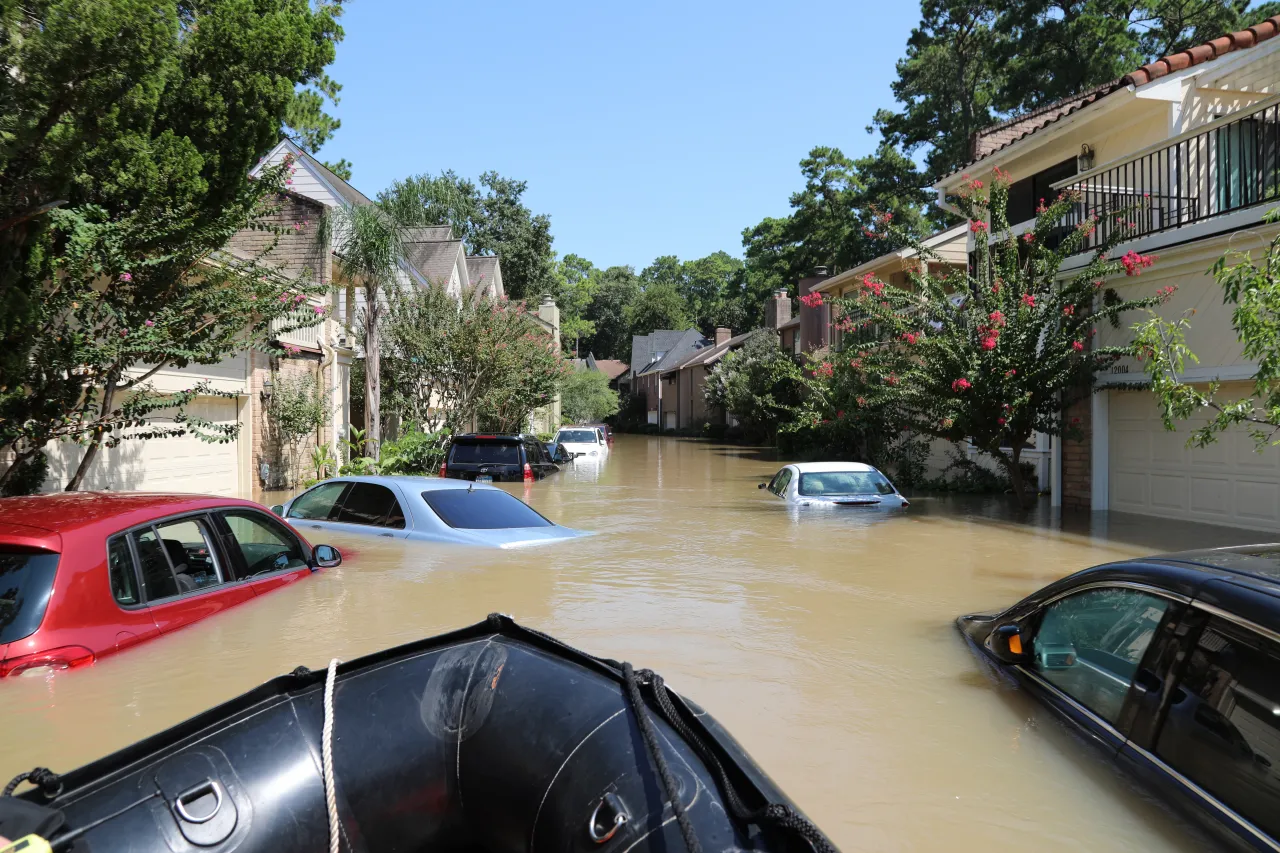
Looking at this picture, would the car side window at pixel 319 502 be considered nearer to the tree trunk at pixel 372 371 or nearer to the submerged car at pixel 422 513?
the submerged car at pixel 422 513

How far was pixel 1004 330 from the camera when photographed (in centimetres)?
1370

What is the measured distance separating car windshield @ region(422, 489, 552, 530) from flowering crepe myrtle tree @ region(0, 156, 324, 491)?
8.62 feet

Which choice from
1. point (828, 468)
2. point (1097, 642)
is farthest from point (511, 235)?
point (1097, 642)

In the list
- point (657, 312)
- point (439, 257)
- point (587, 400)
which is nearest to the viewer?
point (439, 257)

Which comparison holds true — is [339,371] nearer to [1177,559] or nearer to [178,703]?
[178,703]

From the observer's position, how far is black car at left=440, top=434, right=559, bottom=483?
16109 millimetres

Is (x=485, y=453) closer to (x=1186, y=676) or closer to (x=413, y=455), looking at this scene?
(x=413, y=455)

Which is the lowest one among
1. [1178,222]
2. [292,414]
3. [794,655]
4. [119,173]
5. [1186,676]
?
[794,655]

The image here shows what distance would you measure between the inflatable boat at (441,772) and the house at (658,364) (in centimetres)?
6902

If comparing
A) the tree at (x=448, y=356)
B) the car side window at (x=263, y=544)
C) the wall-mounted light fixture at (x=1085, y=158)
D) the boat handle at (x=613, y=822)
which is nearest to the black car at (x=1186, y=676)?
the boat handle at (x=613, y=822)

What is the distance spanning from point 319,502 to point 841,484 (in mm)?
7539

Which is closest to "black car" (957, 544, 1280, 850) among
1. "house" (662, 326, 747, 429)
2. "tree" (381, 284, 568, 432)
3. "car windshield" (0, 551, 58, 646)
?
"car windshield" (0, 551, 58, 646)

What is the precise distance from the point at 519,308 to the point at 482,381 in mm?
3879

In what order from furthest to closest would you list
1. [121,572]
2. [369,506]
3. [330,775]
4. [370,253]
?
[370,253] < [369,506] < [121,572] < [330,775]
